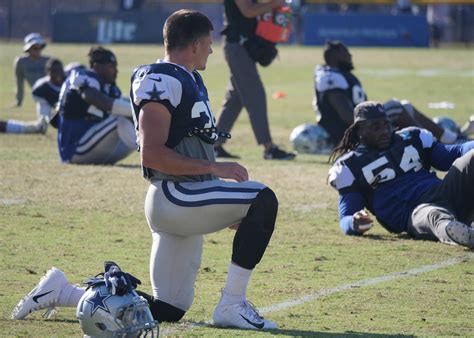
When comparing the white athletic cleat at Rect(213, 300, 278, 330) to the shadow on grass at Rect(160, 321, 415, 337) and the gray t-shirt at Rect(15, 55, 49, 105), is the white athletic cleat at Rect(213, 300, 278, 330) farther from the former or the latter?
the gray t-shirt at Rect(15, 55, 49, 105)

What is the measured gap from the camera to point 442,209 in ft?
25.3

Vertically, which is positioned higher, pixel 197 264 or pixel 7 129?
pixel 197 264

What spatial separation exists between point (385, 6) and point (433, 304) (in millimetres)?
40868

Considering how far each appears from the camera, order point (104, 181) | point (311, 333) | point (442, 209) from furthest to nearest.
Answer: point (104, 181) → point (442, 209) → point (311, 333)

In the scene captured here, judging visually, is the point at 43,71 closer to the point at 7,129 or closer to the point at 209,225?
the point at 7,129

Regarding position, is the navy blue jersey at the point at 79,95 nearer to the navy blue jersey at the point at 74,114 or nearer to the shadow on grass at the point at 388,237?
the navy blue jersey at the point at 74,114

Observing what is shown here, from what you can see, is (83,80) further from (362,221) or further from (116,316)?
(116,316)

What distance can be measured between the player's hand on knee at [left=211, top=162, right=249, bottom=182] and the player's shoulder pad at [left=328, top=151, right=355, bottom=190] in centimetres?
287

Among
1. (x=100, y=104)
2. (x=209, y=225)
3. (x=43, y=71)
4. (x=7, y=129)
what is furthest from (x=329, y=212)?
(x=43, y=71)

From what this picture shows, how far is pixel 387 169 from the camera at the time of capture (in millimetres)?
8148

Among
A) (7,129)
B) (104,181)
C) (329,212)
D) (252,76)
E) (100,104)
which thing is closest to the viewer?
(329,212)

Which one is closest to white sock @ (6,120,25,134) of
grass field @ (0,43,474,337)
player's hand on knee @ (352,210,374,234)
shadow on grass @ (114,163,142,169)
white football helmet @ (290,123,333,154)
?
grass field @ (0,43,474,337)

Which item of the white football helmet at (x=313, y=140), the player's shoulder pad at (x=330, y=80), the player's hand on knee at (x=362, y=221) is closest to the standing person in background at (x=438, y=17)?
the white football helmet at (x=313, y=140)

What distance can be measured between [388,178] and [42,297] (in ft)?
11.0
